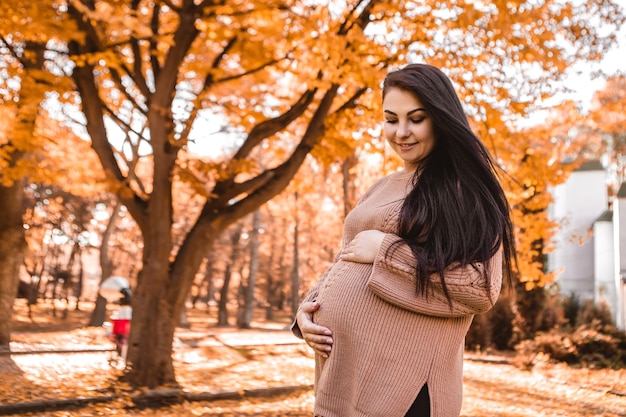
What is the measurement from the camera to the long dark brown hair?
6.16 ft

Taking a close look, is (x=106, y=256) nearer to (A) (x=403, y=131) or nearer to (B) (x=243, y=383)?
(B) (x=243, y=383)

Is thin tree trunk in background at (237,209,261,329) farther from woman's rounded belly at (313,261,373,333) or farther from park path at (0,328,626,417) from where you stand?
woman's rounded belly at (313,261,373,333)

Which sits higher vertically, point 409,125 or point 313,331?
point 409,125

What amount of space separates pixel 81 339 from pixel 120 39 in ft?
26.6

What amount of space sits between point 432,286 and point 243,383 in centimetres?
764

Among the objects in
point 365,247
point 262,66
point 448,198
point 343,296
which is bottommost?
point 343,296

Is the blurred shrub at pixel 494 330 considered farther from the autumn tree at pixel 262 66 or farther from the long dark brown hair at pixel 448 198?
the long dark brown hair at pixel 448 198

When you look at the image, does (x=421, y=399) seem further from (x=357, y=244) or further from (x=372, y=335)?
(x=357, y=244)

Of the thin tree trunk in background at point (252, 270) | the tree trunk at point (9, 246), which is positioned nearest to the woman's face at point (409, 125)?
the tree trunk at point (9, 246)

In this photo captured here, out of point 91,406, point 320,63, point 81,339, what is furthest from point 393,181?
point 81,339

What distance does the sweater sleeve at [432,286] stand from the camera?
6.09 ft

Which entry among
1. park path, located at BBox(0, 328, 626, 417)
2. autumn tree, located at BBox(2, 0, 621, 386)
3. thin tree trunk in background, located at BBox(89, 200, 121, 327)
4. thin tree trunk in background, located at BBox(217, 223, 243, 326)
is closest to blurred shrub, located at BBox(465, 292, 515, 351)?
park path, located at BBox(0, 328, 626, 417)

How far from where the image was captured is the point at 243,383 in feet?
29.7

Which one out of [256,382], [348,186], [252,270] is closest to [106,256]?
[252,270]
